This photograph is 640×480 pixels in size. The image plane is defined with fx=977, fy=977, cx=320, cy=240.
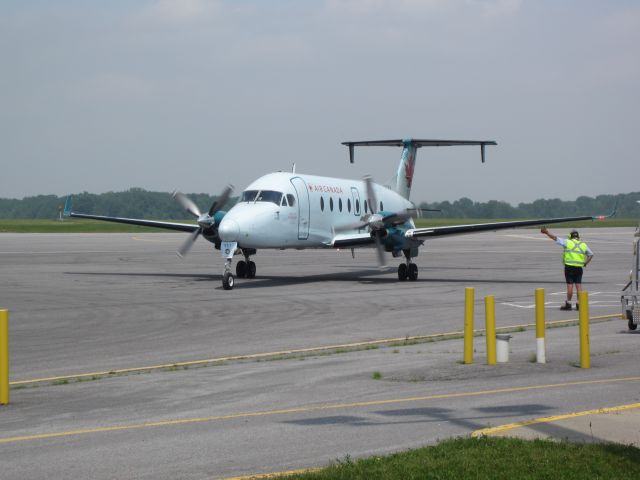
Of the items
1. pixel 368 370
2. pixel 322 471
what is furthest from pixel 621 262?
pixel 322 471

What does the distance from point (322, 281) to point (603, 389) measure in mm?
22117

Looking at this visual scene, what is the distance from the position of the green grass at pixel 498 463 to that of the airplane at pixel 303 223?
837 inches

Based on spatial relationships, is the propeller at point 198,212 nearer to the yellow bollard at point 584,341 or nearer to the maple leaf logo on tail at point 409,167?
the maple leaf logo on tail at point 409,167

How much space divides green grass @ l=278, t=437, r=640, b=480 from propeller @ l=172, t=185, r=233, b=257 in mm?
24337

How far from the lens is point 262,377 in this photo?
14.2m

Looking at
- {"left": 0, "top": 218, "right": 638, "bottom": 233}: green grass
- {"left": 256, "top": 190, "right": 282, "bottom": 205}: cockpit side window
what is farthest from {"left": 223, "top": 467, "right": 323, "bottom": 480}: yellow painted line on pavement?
{"left": 0, "top": 218, "right": 638, "bottom": 233}: green grass

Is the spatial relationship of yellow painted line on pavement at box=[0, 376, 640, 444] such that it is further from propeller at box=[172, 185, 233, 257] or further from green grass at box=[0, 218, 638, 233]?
green grass at box=[0, 218, 638, 233]

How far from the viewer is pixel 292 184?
33.9 meters

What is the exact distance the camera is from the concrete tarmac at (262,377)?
9.47 m

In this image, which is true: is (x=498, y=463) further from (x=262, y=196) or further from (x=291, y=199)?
(x=291, y=199)

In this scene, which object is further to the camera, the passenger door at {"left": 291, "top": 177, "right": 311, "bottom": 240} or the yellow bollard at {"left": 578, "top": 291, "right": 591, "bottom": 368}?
the passenger door at {"left": 291, "top": 177, "right": 311, "bottom": 240}

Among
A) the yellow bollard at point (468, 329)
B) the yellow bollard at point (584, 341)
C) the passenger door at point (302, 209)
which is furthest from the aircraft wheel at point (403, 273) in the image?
the yellow bollard at point (584, 341)

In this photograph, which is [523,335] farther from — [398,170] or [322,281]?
[398,170]

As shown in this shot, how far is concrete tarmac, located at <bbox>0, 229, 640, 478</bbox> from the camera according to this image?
9.47 m
